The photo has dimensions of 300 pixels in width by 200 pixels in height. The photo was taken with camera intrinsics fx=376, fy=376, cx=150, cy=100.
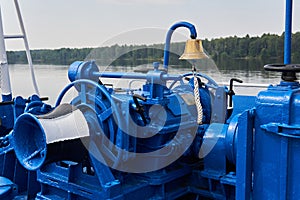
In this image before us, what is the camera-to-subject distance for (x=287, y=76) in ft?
5.28

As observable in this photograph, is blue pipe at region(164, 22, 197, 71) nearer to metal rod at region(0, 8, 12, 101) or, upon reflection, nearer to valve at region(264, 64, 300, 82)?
valve at region(264, 64, 300, 82)

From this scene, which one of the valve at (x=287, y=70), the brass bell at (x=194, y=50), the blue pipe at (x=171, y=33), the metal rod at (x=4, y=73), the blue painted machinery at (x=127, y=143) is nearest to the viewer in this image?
the valve at (x=287, y=70)

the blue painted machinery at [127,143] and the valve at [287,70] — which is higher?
the valve at [287,70]

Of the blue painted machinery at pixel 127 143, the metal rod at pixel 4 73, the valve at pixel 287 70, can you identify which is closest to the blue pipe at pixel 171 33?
the blue painted machinery at pixel 127 143

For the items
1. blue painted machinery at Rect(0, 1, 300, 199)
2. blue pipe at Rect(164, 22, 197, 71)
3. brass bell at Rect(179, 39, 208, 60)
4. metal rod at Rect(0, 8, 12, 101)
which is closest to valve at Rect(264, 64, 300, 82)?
blue painted machinery at Rect(0, 1, 300, 199)

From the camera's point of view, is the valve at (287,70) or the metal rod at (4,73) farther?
the metal rod at (4,73)

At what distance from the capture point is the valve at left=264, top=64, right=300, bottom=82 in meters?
1.55

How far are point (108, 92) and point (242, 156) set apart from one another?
1279 mm

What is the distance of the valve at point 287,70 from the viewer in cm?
155

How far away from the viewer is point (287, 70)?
5.10 feet

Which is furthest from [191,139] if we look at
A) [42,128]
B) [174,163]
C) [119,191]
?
[42,128]

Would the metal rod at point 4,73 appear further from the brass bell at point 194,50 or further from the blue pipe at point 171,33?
the brass bell at point 194,50

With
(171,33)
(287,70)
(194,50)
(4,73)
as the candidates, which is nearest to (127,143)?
(194,50)

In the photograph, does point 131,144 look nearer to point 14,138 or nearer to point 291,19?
point 14,138
